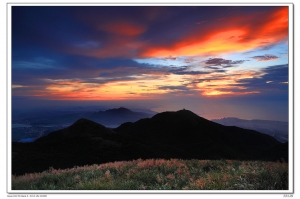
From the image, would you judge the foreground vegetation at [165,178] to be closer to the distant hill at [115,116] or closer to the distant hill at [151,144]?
the distant hill at [115,116]

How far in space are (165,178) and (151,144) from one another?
8825mm

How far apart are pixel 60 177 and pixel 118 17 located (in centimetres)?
613

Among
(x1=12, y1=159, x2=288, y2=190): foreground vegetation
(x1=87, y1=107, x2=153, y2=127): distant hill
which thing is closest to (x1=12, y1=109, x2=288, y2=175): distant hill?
(x1=87, y1=107, x2=153, y2=127): distant hill

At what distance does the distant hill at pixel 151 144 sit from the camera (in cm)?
1534

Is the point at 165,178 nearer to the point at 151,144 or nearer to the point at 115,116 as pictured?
the point at 115,116

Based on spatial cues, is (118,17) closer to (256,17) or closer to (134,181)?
(256,17)

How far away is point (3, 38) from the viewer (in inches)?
336

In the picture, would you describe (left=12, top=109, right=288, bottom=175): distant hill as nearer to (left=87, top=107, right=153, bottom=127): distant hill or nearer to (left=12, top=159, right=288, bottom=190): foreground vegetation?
(left=87, top=107, right=153, bottom=127): distant hill

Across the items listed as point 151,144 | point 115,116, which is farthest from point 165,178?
point 151,144

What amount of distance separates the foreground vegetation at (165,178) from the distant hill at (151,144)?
5.53m

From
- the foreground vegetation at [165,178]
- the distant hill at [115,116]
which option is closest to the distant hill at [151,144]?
the distant hill at [115,116]

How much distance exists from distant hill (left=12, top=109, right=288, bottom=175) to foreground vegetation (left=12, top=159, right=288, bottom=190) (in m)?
5.53

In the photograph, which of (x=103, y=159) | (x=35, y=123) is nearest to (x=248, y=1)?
(x=35, y=123)

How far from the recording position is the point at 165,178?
7.14 m
